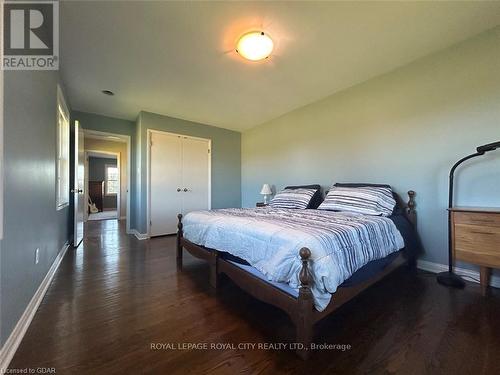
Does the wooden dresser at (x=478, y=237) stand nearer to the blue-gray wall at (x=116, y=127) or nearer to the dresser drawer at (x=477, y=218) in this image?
the dresser drawer at (x=477, y=218)

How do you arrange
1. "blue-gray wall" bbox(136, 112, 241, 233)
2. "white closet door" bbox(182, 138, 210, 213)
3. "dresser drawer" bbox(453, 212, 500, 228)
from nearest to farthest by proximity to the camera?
"dresser drawer" bbox(453, 212, 500, 228)
"blue-gray wall" bbox(136, 112, 241, 233)
"white closet door" bbox(182, 138, 210, 213)

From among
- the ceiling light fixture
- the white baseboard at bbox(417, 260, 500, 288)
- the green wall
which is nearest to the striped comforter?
the white baseboard at bbox(417, 260, 500, 288)

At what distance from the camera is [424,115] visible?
2385 mm

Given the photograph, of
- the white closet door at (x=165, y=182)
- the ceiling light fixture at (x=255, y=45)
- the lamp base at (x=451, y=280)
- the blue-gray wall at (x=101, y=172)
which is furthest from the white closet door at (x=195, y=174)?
the blue-gray wall at (x=101, y=172)

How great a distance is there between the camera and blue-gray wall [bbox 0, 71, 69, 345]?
122 cm

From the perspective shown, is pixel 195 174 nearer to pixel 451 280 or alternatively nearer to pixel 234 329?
pixel 234 329

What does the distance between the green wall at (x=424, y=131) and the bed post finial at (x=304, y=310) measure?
81.7 inches

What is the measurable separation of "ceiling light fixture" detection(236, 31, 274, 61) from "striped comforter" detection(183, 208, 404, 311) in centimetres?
164

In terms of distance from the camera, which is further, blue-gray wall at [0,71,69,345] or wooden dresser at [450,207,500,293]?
wooden dresser at [450,207,500,293]

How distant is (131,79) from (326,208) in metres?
3.08

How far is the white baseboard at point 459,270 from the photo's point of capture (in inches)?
76.8

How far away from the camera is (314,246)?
1.25 metres

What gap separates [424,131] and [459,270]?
1.52 meters

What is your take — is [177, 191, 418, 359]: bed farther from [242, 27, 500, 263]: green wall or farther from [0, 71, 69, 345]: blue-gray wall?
[0, 71, 69, 345]: blue-gray wall
